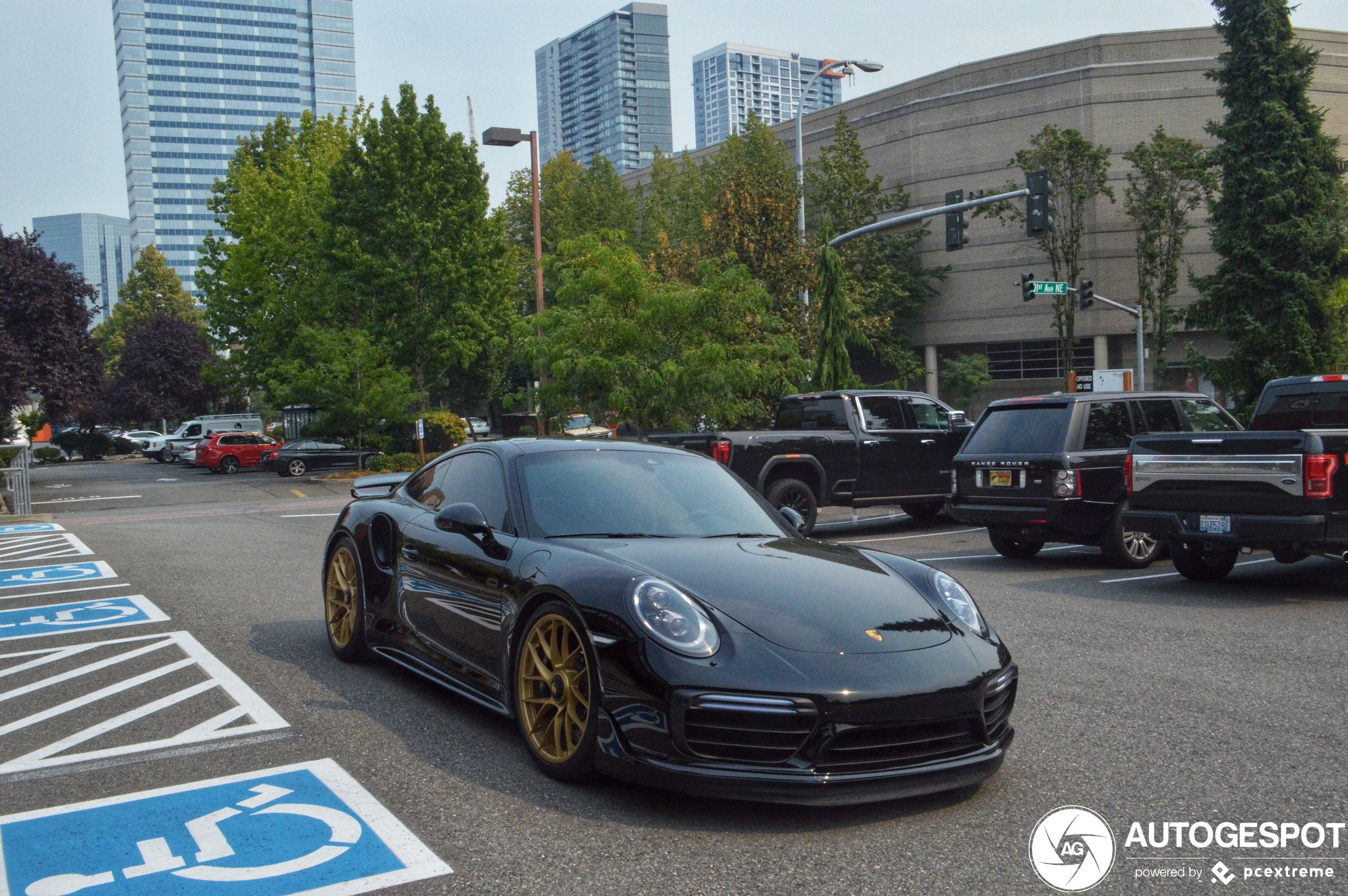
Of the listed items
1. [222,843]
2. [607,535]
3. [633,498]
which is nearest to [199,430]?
[633,498]

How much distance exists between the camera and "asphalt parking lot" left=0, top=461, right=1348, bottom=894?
144 inches

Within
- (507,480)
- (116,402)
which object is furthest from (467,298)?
(116,402)

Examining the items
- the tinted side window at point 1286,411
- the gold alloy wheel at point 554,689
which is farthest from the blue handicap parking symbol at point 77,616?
the tinted side window at point 1286,411

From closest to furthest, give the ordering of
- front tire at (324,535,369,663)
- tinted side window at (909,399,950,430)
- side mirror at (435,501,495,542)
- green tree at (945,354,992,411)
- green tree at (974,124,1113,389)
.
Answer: side mirror at (435,501,495,542)
front tire at (324,535,369,663)
tinted side window at (909,399,950,430)
green tree at (974,124,1113,389)
green tree at (945,354,992,411)

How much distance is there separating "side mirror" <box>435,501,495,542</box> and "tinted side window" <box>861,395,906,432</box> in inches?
422

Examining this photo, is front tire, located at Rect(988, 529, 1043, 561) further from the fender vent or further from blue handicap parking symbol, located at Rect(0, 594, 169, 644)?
the fender vent

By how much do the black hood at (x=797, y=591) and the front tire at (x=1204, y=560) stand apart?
20.6ft

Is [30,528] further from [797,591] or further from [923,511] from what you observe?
[797,591]

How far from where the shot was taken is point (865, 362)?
62000 millimetres

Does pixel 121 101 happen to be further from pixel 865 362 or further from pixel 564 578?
pixel 564 578

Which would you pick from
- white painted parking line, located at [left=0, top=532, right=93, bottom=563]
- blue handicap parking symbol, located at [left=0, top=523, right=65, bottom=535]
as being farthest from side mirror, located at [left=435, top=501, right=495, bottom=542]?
blue handicap parking symbol, located at [left=0, top=523, right=65, bottom=535]

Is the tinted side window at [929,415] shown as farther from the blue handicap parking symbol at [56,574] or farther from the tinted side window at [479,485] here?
the tinted side window at [479,485]

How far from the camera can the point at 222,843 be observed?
3.86m

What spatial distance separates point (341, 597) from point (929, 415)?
1092 cm
